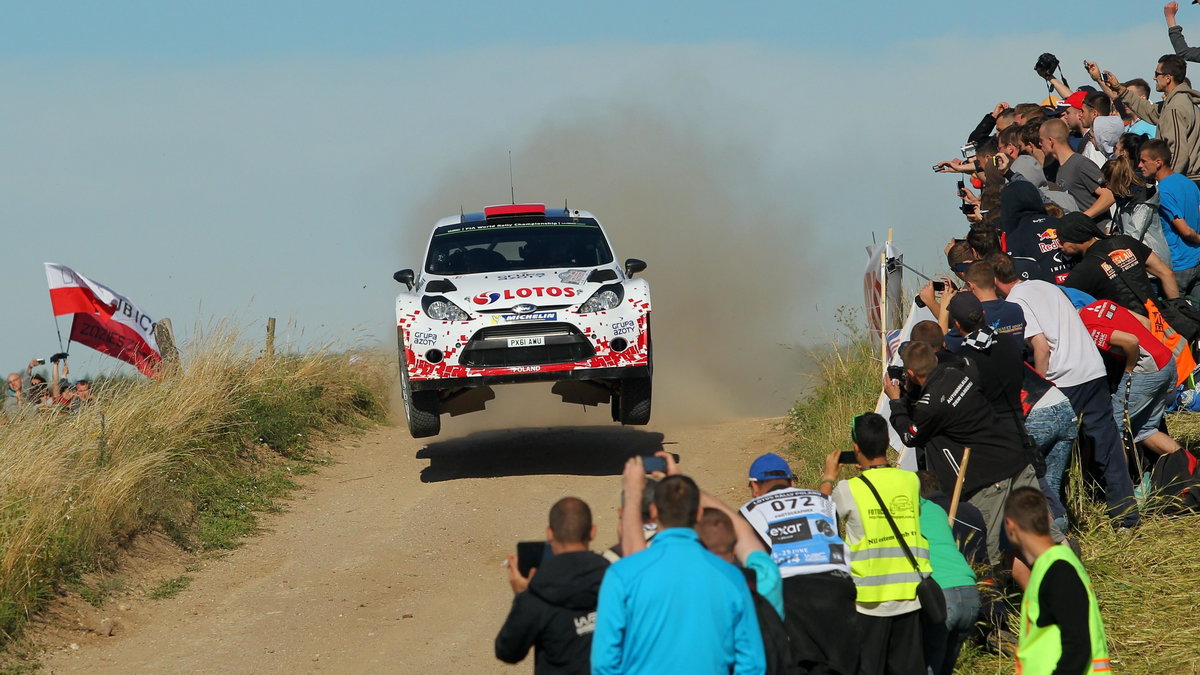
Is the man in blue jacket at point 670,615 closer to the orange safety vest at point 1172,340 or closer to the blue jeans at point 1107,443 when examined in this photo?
the blue jeans at point 1107,443

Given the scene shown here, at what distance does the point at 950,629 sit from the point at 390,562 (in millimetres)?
4897

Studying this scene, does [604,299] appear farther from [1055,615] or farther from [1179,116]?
[1055,615]

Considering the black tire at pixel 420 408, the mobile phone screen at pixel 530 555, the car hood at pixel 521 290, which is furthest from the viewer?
the black tire at pixel 420 408

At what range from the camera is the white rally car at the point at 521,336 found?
10.5 m

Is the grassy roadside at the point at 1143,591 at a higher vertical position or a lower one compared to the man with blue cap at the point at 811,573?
lower

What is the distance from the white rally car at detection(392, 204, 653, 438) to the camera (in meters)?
10.5

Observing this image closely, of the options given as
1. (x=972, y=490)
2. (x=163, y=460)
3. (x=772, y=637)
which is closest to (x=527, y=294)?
(x=163, y=460)

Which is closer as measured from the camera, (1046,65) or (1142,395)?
(1142,395)

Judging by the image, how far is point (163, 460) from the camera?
1085 cm

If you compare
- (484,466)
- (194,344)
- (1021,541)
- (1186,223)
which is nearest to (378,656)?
(1021,541)

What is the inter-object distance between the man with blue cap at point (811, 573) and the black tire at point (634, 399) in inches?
229

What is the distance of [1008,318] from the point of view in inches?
274

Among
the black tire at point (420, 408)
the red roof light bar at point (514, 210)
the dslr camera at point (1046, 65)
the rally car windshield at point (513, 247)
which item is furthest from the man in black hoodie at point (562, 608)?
the dslr camera at point (1046, 65)

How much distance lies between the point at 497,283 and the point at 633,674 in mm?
7206
